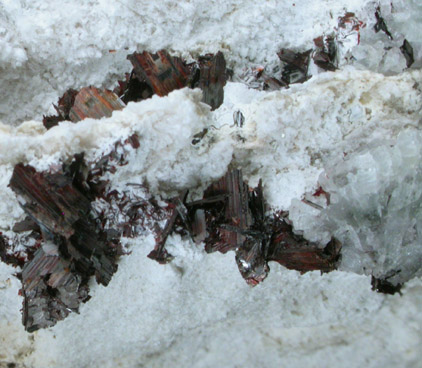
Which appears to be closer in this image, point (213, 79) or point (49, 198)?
point (49, 198)

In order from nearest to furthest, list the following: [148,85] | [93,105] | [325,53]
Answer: [93,105] → [148,85] → [325,53]

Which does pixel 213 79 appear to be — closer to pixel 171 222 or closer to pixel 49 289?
pixel 171 222

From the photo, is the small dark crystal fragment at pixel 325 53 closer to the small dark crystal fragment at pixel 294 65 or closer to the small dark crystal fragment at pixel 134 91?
the small dark crystal fragment at pixel 294 65

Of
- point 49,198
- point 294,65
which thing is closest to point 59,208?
point 49,198

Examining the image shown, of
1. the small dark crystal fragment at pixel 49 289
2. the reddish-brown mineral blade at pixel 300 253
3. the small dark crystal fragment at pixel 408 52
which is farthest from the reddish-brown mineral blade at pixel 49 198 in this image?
the small dark crystal fragment at pixel 408 52

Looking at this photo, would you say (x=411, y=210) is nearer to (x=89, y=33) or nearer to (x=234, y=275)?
(x=234, y=275)

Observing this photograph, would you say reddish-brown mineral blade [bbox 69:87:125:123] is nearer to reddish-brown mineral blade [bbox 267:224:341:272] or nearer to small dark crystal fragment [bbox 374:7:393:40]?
reddish-brown mineral blade [bbox 267:224:341:272]

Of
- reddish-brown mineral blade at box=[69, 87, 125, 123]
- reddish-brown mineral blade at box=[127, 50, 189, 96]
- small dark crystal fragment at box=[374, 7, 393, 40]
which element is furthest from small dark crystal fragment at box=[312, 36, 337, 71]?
reddish-brown mineral blade at box=[69, 87, 125, 123]
